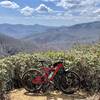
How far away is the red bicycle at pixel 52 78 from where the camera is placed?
7.75 m

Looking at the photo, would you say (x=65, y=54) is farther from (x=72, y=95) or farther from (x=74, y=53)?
(x=72, y=95)

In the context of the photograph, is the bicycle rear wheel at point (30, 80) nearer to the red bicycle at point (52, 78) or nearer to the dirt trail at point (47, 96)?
the red bicycle at point (52, 78)

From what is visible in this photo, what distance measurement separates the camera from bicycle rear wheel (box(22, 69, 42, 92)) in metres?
7.87

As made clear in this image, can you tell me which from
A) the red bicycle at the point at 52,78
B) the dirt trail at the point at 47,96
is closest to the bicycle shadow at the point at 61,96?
the dirt trail at the point at 47,96

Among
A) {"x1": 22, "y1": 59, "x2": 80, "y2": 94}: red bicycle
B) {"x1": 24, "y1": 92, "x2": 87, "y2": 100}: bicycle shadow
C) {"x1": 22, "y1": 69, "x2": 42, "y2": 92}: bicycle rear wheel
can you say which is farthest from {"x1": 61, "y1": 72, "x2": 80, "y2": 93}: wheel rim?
{"x1": 22, "y1": 69, "x2": 42, "y2": 92}: bicycle rear wheel

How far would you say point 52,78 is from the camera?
25.6 ft

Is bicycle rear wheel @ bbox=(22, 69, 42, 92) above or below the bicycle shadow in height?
above

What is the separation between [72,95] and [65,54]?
4.56 feet

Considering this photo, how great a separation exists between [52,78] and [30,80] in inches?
23.6

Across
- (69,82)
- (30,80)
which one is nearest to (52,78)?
(69,82)

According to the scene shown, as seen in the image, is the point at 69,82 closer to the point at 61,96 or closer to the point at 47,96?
the point at 61,96

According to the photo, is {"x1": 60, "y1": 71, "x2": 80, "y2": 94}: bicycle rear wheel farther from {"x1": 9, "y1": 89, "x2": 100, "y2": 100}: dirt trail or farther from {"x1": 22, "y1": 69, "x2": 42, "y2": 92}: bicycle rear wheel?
{"x1": 22, "y1": 69, "x2": 42, "y2": 92}: bicycle rear wheel

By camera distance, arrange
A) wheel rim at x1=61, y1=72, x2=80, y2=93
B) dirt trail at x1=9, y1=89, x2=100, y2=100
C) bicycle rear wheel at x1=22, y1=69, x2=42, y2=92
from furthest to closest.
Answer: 1. bicycle rear wheel at x1=22, y1=69, x2=42, y2=92
2. wheel rim at x1=61, y1=72, x2=80, y2=93
3. dirt trail at x1=9, y1=89, x2=100, y2=100

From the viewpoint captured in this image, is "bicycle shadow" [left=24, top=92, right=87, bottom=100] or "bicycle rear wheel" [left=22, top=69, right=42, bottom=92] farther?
"bicycle rear wheel" [left=22, top=69, right=42, bottom=92]
